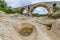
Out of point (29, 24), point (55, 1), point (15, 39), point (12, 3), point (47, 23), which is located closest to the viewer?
point (15, 39)

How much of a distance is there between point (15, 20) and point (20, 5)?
24.7ft

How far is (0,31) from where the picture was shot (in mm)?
1282

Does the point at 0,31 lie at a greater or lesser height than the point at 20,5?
greater

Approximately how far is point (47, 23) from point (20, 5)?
24.7 ft

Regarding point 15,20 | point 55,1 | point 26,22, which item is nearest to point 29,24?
point 26,22

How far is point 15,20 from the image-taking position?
1475mm

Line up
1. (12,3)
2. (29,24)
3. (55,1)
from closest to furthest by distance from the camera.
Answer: (29,24), (12,3), (55,1)

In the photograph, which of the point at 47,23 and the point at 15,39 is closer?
the point at 15,39

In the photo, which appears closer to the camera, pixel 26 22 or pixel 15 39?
pixel 15 39

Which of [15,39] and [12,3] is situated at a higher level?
[15,39]

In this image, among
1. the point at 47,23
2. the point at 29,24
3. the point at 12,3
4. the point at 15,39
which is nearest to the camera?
the point at 15,39

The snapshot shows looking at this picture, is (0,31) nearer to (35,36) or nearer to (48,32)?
(35,36)

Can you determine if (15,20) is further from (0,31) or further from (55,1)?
(55,1)

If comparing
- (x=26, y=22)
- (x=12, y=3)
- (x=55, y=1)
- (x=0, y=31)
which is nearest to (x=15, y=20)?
(x=26, y=22)
